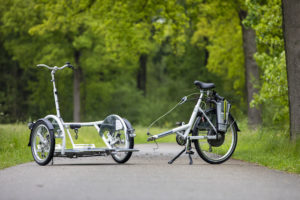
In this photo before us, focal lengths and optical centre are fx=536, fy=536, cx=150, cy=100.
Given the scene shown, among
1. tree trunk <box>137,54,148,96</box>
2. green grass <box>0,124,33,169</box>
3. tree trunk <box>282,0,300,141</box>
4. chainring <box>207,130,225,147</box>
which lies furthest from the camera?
tree trunk <box>137,54,148,96</box>

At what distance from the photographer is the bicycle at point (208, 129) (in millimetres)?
8734

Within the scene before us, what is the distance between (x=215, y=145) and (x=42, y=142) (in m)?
2.82

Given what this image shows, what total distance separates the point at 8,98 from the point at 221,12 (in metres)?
26.8

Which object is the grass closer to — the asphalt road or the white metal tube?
the asphalt road

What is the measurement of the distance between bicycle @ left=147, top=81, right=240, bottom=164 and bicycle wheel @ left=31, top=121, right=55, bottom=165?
1.61m

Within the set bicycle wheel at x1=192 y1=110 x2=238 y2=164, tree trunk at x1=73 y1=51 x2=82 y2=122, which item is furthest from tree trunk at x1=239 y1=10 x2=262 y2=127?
tree trunk at x1=73 y1=51 x2=82 y2=122

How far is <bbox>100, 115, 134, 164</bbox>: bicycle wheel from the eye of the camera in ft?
27.7

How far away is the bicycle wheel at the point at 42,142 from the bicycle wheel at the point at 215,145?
228 cm

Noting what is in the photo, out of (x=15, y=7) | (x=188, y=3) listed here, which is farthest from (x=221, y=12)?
(x=15, y=7)

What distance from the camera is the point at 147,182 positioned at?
634 centimetres

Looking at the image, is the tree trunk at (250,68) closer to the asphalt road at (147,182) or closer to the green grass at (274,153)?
the green grass at (274,153)

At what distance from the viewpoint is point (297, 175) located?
7.42 m

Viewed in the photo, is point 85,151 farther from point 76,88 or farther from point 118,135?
point 76,88

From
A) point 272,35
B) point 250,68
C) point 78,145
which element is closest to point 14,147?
point 78,145
